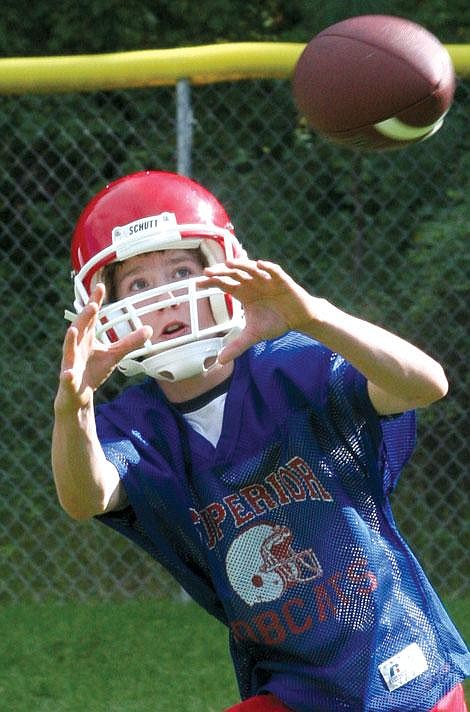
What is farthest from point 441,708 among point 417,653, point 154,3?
point 154,3

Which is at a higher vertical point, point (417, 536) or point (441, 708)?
point (441, 708)

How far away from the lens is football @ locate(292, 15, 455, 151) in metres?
3.22

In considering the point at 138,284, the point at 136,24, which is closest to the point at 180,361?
the point at 138,284

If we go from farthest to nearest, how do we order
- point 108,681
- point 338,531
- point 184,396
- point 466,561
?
point 466,561 < point 108,681 < point 184,396 < point 338,531

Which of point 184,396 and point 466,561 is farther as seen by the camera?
point 466,561

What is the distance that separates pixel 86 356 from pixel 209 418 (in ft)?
1.31

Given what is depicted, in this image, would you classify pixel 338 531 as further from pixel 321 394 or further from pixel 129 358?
pixel 129 358

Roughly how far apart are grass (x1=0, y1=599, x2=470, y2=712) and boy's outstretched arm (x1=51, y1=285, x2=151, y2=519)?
171 centimetres

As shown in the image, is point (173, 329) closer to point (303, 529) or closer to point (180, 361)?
point (180, 361)

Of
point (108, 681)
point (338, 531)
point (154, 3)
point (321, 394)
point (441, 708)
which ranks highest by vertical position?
point (321, 394)

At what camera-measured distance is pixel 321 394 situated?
2.70 metres

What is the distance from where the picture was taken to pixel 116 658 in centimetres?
456

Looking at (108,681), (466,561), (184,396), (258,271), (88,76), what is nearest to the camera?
(258,271)

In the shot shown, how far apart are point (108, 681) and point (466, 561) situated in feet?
5.17
